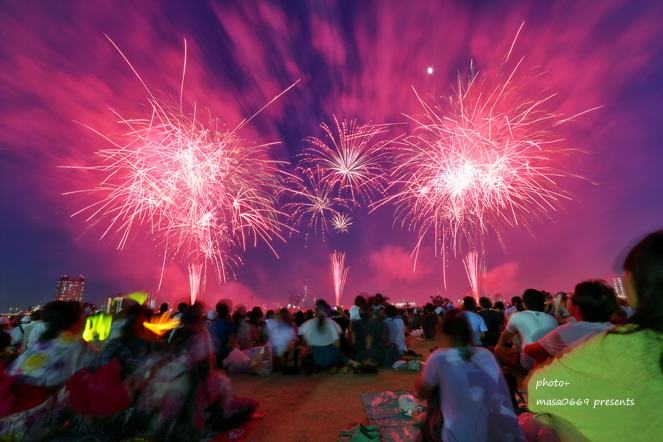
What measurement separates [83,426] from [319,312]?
5.43 meters

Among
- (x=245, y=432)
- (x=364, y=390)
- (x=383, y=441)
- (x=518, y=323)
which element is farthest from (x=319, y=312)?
(x=518, y=323)

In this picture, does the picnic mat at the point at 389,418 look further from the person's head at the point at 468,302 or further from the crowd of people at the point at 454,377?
the person's head at the point at 468,302

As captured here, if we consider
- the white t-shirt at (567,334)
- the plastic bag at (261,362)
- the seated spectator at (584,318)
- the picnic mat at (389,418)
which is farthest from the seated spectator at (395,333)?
the white t-shirt at (567,334)

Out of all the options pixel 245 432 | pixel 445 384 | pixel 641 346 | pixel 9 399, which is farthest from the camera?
pixel 245 432

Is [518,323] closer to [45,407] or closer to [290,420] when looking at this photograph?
[290,420]

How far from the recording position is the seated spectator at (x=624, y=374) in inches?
53.1

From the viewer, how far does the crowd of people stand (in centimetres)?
141

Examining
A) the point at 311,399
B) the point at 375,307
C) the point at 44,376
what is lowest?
the point at 311,399

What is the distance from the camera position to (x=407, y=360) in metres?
8.41

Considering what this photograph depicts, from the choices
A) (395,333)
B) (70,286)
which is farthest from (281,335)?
(70,286)

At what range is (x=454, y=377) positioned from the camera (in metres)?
2.55

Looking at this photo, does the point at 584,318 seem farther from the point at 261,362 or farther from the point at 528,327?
the point at 261,362

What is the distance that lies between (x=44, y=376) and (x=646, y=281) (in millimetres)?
6090

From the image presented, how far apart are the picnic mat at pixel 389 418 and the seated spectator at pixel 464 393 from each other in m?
1.06
